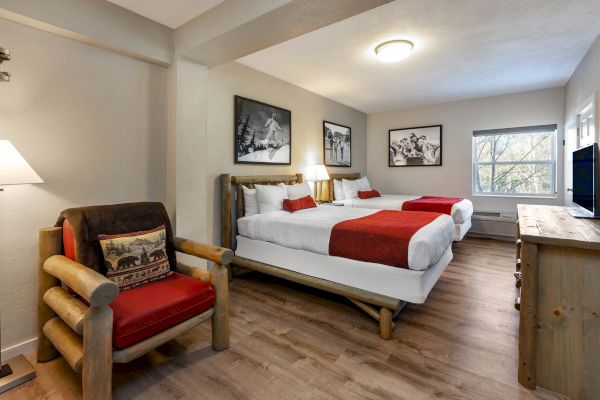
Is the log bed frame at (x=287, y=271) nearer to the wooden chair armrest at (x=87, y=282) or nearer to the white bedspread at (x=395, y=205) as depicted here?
the white bedspread at (x=395, y=205)

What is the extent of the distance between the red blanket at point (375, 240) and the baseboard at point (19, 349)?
7.31 feet

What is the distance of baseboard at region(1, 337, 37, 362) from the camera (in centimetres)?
189

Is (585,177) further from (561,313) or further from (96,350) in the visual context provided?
(96,350)

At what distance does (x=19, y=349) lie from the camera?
6.37ft

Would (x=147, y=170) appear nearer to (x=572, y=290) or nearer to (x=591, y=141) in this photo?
(x=572, y=290)

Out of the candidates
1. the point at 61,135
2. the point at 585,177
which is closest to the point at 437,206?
the point at 585,177

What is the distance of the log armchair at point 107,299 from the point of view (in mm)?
1384

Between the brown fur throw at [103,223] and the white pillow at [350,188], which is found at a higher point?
the white pillow at [350,188]

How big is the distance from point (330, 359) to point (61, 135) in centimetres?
243

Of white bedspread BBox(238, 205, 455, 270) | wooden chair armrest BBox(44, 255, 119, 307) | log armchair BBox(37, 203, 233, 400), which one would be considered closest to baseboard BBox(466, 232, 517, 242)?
white bedspread BBox(238, 205, 455, 270)

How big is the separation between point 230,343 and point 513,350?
1.94 m

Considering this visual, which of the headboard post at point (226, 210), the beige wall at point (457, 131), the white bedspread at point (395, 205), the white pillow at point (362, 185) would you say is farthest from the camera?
the white pillow at point (362, 185)

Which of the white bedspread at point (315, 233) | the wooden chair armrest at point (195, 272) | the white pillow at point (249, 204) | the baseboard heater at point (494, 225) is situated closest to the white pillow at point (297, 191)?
the white bedspread at point (315, 233)

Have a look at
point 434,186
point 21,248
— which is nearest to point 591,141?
point 434,186
